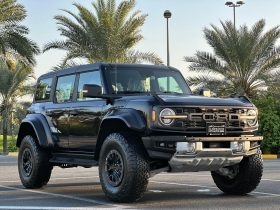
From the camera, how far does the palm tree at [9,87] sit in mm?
42781

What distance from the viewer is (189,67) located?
33.1 metres

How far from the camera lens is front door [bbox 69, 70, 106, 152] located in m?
9.72

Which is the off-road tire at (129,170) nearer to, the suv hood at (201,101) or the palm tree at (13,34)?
the suv hood at (201,101)

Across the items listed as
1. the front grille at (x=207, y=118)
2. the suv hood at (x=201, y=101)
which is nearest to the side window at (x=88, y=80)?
the suv hood at (x=201, y=101)

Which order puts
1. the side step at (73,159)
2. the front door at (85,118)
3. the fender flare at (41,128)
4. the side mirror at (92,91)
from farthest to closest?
the fender flare at (41,128)
the side step at (73,159)
the front door at (85,118)
the side mirror at (92,91)

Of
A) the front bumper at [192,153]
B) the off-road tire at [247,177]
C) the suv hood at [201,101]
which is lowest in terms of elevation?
the off-road tire at [247,177]

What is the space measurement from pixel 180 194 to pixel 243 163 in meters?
1.18

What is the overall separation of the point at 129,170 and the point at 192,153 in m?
0.87

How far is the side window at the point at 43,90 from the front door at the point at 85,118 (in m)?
1.20

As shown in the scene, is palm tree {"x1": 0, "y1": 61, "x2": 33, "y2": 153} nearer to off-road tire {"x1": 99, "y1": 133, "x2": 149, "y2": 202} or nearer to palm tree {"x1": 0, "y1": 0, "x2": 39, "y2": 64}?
palm tree {"x1": 0, "y1": 0, "x2": 39, "y2": 64}

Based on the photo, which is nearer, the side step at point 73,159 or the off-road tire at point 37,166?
the side step at point 73,159

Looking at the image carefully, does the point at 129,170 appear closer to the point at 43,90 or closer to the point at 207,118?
the point at 207,118

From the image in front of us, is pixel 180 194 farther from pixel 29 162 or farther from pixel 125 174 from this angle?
pixel 29 162

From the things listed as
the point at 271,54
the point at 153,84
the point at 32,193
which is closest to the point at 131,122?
the point at 153,84
